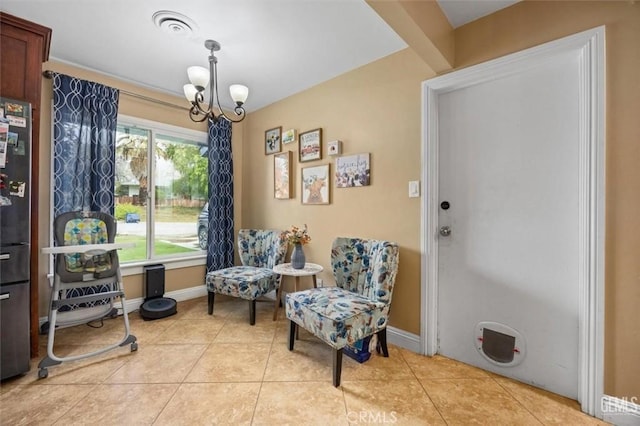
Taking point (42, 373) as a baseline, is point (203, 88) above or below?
above

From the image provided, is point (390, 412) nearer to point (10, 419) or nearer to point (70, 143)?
point (10, 419)

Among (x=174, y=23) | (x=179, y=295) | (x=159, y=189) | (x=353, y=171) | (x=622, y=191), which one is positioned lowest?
(x=179, y=295)

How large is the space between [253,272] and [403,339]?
159 centimetres

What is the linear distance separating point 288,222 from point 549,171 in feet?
7.68

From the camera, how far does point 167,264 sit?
3111 mm

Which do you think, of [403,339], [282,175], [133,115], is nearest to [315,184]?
[282,175]

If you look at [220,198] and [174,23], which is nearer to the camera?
[174,23]

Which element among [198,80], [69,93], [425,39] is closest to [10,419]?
[198,80]

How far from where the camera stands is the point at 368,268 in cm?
217

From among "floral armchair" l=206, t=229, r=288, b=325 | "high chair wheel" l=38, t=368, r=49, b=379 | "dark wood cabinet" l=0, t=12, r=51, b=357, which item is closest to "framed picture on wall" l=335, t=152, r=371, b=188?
"floral armchair" l=206, t=229, r=288, b=325

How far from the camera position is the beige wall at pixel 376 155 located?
2115mm

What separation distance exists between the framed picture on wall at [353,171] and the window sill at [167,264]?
2.06m

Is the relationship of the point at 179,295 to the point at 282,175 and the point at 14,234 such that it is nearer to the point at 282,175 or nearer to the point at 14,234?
Answer: the point at 14,234

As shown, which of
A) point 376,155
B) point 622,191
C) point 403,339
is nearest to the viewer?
point 622,191
